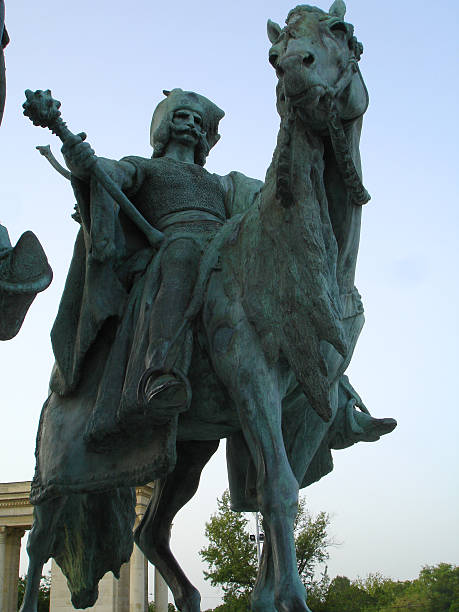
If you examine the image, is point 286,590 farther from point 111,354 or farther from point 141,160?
point 141,160

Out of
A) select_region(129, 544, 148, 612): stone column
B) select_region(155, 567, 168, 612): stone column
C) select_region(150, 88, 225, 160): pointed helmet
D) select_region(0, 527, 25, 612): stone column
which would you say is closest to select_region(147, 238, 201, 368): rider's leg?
select_region(150, 88, 225, 160): pointed helmet

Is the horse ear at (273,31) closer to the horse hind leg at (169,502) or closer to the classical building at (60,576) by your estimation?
the horse hind leg at (169,502)

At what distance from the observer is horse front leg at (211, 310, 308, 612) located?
13.4 feet

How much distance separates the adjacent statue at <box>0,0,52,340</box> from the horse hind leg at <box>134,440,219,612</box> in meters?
2.01

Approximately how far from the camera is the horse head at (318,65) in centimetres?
425

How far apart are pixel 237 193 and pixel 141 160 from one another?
0.81 meters

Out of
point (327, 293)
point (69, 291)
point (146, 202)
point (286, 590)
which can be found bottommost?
point (286, 590)

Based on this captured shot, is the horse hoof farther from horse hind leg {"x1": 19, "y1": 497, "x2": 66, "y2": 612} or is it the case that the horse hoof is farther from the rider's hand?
the rider's hand

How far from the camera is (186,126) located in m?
6.01

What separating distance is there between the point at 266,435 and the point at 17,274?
1.65 m

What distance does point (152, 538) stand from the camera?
5793 millimetres

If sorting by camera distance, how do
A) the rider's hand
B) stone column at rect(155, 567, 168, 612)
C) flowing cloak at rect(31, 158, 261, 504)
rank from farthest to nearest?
1. stone column at rect(155, 567, 168, 612)
2. the rider's hand
3. flowing cloak at rect(31, 158, 261, 504)

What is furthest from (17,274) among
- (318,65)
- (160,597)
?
(160,597)

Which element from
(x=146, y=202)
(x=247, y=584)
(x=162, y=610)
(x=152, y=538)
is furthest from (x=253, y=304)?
(x=247, y=584)
